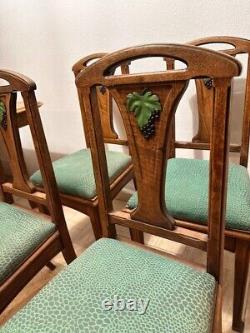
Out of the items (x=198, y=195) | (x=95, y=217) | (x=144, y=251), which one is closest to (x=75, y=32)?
(x=95, y=217)

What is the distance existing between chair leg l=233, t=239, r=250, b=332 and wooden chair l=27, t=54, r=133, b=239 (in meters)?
0.55

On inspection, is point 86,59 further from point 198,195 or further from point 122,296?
point 122,296

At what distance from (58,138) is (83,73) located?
129 centimetres


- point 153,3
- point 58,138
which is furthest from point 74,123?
point 153,3

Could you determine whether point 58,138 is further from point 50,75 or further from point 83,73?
point 83,73

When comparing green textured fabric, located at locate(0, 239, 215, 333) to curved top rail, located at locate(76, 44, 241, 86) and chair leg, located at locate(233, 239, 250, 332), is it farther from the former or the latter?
curved top rail, located at locate(76, 44, 241, 86)

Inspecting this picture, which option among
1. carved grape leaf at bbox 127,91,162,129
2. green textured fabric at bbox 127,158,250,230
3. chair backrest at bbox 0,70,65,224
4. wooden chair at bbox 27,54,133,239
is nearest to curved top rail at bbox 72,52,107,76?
wooden chair at bbox 27,54,133,239

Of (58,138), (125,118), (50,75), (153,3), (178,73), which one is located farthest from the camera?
(58,138)

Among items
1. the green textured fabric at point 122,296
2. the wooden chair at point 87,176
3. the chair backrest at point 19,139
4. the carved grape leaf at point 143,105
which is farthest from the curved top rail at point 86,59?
the green textured fabric at point 122,296

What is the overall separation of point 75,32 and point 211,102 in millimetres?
897

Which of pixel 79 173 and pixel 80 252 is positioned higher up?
pixel 79 173

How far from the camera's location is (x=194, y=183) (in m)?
0.98

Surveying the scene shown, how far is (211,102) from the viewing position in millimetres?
1076

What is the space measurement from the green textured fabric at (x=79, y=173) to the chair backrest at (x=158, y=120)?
0.34 meters
